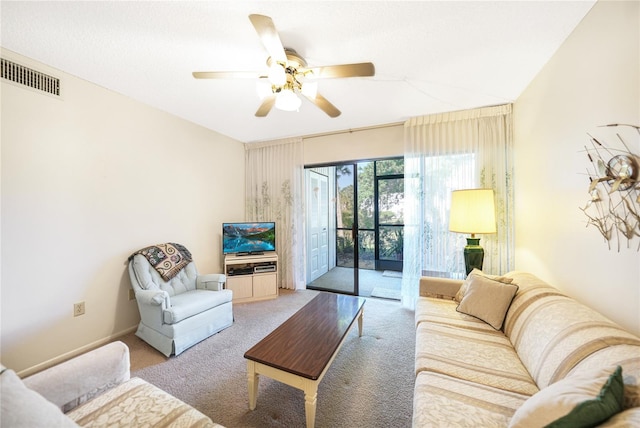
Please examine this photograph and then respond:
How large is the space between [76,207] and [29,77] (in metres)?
1.08

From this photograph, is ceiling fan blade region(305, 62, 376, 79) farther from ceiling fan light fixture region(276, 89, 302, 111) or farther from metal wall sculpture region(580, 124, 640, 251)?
metal wall sculpture region(580, 124, 640, 251)

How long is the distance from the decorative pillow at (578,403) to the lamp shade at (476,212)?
1620 mm

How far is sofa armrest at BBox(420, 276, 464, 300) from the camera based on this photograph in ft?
7.34

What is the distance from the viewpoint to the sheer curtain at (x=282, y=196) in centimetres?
391

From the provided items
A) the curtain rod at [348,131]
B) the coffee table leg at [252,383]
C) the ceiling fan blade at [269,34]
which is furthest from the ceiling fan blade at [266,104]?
the coffee table leg at [252,383]

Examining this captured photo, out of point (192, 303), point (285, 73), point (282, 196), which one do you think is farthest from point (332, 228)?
point (285, 73)

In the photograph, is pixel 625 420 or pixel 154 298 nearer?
pixel 625 420

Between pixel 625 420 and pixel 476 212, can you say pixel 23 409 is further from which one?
pixel 476 212

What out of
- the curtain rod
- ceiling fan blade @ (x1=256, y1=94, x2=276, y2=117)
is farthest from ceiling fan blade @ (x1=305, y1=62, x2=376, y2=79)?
the curtain rod

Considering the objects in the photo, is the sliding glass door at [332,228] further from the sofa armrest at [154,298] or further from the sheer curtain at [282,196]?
the sofa armrest at [154,298]

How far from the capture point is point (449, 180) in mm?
2943

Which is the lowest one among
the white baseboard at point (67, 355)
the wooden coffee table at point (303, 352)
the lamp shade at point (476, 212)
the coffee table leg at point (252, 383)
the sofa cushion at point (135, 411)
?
the white baseboard at point (67, 355)

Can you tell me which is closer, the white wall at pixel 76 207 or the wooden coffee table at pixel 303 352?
the wooden coffee table at pixel 303 352

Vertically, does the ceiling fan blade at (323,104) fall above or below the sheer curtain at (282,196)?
above
